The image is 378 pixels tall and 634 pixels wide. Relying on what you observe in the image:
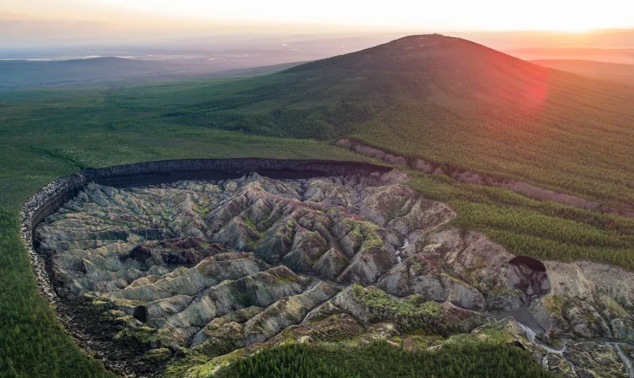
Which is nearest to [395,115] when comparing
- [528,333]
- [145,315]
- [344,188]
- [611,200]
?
[344,188]

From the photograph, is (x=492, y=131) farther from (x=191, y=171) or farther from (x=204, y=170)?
(x=191, y=171)

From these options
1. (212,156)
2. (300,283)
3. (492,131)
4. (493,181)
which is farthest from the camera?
(492,131)

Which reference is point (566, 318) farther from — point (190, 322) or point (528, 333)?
point (190, 322)

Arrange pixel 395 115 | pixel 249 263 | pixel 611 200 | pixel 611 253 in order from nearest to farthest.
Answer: pixel 611 253 < pixel 249 263 < pixel 611 200 < pixel 395 115

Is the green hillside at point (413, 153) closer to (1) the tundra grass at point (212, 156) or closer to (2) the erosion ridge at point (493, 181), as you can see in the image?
(1) the tundra grass at point (212, 156)

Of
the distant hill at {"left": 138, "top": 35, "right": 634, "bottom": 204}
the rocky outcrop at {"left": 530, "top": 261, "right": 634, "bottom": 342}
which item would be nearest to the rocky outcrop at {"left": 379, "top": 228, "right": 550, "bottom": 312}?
the rocky outcrop at {"left": 530, "top": 261, "right": 634, "bottom": 342}

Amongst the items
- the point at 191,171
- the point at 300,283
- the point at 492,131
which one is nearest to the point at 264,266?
the point at 300,283
